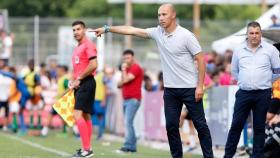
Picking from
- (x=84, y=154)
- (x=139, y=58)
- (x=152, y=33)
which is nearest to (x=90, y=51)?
(x=84, y=154)

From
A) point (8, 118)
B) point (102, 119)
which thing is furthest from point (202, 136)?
point (8, 118)

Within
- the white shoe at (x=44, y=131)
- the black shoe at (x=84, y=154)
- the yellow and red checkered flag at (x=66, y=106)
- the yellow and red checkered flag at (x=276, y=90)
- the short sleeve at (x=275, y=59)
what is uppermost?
the short sleeve at (x=275, y=59)

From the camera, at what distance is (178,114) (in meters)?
13.3

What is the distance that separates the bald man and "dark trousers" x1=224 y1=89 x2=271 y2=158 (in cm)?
91

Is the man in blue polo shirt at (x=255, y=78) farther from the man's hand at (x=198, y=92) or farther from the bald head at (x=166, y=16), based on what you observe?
the bald head at (x=166, y=16)

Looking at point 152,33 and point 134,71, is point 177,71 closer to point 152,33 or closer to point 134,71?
point 152,33

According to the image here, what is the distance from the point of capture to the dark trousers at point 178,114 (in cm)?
1325

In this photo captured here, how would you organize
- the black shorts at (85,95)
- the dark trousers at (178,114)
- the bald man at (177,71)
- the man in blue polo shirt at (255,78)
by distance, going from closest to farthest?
the bald man at (177,71), the dark trousers at (178,114), the man in blue polo shirt at (255,78), the black shorts at (85,95)

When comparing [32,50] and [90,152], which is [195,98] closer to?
[90,152]

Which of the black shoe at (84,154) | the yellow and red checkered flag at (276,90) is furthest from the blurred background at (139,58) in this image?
the black shoe at (84,154)

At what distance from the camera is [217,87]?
2009cm

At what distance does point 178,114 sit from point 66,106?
3.27m

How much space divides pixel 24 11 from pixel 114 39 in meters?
30.4

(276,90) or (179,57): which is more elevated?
(179,57)
